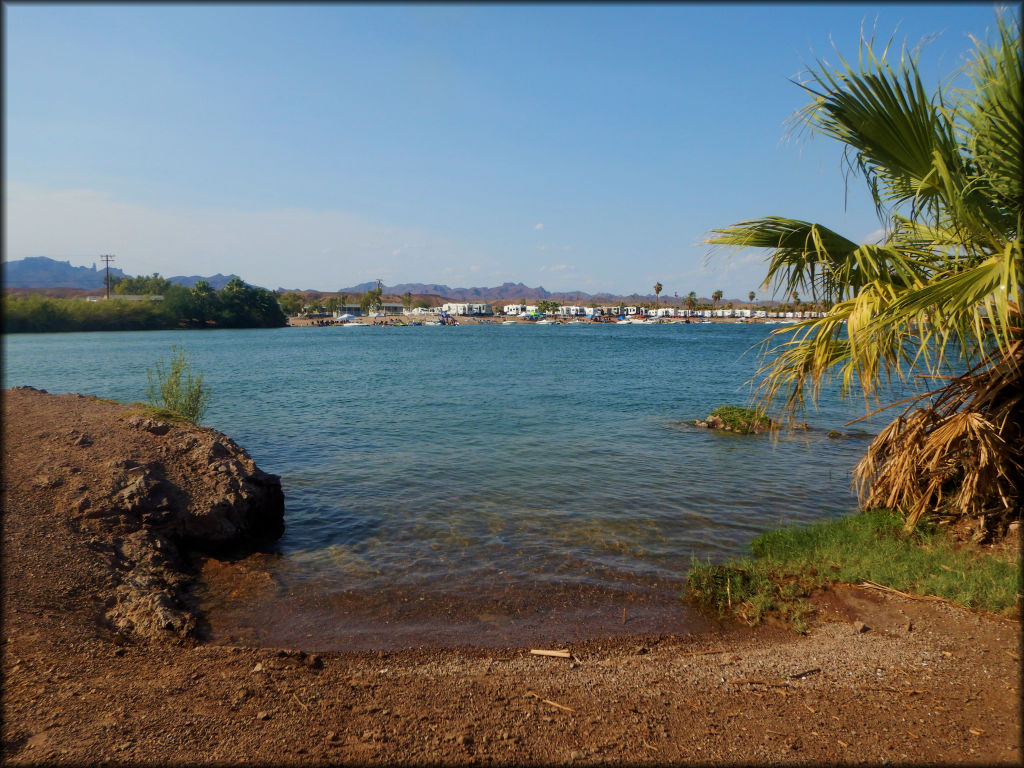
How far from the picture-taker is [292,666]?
5.51 meters

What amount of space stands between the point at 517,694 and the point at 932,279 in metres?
5.80

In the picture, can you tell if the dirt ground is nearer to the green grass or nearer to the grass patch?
the green grass

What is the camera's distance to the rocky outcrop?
22.6 ft

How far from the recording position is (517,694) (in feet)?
16.7

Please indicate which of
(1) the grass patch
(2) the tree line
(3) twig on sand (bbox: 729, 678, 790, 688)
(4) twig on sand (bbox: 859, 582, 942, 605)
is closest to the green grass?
(4) twig on sand (bbox: 859, 582, 942, 605)

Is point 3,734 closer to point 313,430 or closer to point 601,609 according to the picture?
point 601,609

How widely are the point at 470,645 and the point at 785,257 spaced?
5.77m

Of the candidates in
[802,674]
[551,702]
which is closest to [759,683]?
[802,674]

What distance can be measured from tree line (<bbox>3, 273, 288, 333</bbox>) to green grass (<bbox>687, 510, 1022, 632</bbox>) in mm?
86242

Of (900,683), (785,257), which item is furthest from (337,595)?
(785,257)

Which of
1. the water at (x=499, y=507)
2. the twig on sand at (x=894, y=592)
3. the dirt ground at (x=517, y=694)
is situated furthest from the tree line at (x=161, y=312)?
the twig on sand at (x=894, y=592)

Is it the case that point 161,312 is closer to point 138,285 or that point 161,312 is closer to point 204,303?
point 204,303

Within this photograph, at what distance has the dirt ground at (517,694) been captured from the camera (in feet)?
13.6

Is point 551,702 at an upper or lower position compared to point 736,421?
lower
